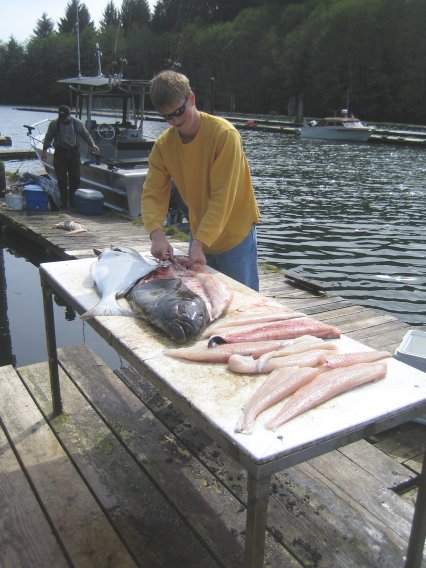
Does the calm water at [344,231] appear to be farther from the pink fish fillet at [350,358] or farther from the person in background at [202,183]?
the pink fish fillet at [350,358]

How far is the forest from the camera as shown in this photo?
5131 centimetres

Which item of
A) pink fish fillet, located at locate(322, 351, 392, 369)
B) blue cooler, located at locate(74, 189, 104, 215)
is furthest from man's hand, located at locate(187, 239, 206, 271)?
blue cooler, located at locate(74, 189, 104, 215)

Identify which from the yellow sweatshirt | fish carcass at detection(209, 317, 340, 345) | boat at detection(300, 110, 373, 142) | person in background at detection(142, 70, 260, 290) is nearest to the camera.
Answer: fish carcass at detection(209, 317, 340, 345)

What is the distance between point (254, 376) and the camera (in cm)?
189

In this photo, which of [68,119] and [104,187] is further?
[104,187]

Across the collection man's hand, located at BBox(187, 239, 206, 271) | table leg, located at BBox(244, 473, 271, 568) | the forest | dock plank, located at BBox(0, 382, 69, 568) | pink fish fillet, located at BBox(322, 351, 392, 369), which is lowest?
dock plank, located at BBox(0, 382, 69, 568)

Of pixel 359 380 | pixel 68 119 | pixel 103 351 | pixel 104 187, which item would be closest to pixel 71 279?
pixel 359 380

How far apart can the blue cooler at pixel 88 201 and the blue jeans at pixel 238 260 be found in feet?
24.8

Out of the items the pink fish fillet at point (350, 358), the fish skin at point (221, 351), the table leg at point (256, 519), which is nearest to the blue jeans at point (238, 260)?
the fish skin at point (221, 351)

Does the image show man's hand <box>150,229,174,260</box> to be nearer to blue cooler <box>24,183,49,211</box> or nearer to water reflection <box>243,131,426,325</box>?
water reflection <box>243,131,426,325</box>

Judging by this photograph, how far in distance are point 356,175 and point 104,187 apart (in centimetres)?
1334

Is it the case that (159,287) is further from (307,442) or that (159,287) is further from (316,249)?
(316,249)

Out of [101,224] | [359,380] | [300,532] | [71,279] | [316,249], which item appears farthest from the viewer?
[316,249]

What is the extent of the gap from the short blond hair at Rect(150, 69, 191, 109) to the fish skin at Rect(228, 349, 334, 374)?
1.44 metres
